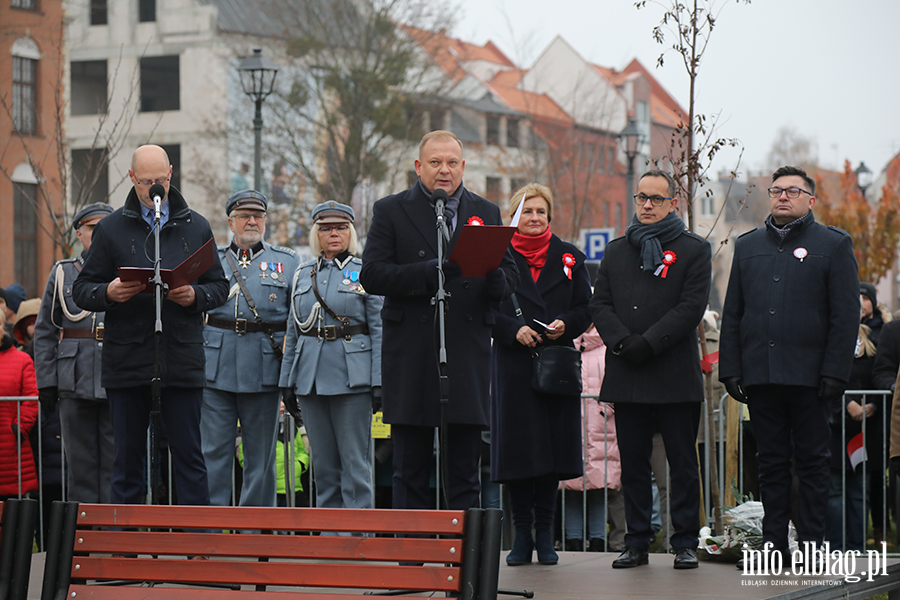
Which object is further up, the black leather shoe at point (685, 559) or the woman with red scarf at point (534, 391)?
the woman with red scarf at point (534, 391)

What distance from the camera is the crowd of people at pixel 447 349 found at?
5.83 m

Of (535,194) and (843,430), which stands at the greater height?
(535,194)

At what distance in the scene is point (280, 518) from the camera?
176 inches

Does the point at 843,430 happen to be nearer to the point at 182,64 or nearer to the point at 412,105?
the point at 412,105

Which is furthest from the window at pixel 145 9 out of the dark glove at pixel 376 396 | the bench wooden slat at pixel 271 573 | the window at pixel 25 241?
the bench wooden slat at pixel 271 573

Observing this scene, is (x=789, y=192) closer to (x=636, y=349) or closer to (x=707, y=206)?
(x=636, y=349)

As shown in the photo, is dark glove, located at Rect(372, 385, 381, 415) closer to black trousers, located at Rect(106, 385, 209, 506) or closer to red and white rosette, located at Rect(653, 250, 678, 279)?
black trousers, located at Rect(106, 385, 209, 506)

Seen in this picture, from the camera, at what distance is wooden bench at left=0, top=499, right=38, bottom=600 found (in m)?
4.74

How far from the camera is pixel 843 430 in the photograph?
27.7 ft

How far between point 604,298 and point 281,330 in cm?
239

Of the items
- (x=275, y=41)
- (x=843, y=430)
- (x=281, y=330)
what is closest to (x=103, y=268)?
(x=281, y=330)

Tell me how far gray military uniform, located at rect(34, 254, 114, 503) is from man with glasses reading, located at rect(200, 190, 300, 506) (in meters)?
0.69

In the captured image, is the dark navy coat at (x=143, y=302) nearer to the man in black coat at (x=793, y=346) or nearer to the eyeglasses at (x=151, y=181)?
the eyeglasses at (x=151, y=181)

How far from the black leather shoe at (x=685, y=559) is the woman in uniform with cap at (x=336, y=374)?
2.04m
